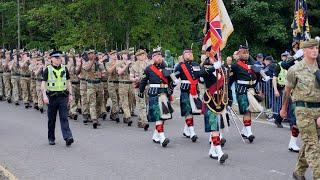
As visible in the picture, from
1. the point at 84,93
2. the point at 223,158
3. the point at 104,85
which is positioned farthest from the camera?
the point at 104,85

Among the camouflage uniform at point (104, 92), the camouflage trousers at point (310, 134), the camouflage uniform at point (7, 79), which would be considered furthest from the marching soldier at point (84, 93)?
the camouflage trousers at point (310, 134)

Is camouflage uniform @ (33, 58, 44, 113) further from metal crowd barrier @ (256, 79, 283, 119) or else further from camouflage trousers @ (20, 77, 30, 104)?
metal crowd barrier @ (256, 79, 283, 119)

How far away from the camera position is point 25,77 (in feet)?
63.1

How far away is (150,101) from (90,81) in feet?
11.3

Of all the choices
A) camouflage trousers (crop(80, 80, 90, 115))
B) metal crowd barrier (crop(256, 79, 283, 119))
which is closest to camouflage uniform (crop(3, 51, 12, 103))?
camouflage trousers (crop(80, 80, 90, 115))

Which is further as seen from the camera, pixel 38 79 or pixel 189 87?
pixel 38 79

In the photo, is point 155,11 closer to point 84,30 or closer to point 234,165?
point 84,30

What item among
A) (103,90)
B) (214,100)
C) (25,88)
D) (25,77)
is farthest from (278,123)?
(25,77)

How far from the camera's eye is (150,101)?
11.4 meters

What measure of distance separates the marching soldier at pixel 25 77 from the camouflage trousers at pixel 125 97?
5.47 metres

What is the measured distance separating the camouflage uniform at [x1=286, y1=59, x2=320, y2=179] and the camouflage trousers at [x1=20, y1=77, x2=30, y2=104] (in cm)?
1303

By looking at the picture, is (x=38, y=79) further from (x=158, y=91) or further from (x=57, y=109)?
(x=158, y=91)

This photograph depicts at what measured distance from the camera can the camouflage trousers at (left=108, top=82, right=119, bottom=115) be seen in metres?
14.9

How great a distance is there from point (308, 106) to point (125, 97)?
7.62m
